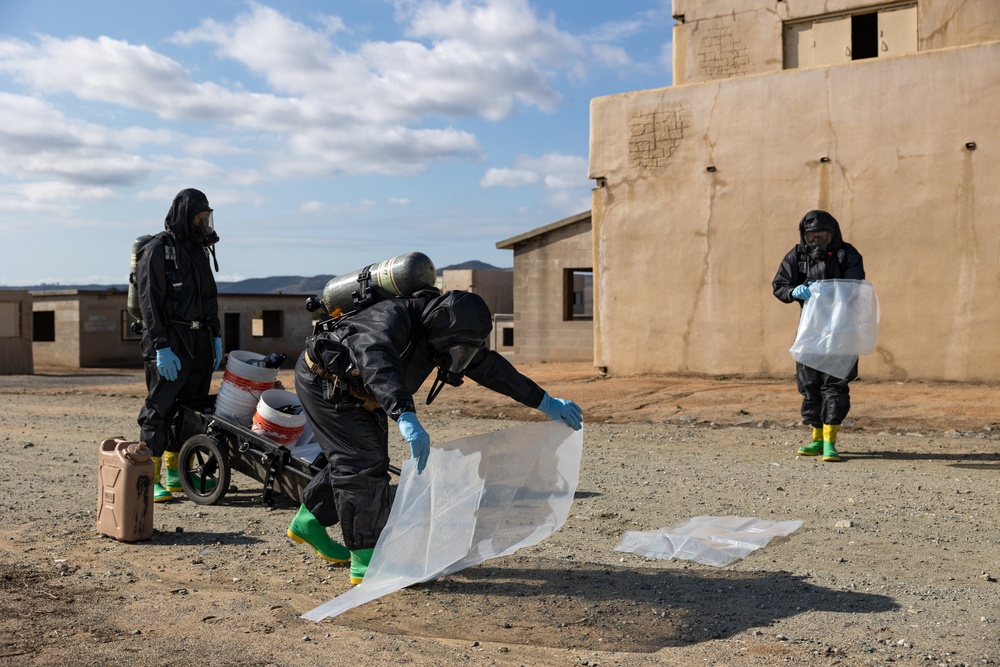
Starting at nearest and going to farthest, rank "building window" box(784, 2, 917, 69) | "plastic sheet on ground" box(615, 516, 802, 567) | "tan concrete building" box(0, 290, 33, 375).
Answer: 1. "plastic sheet on ground" box(615, 516, 802, 567)
2. "building window" box(784, 2, 917, 69)
3. "tan concrete building" box(0, 290, 33, 375)

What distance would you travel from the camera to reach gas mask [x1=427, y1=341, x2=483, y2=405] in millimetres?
4272

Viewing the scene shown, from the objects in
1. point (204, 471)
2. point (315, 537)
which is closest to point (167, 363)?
point (204, 471)

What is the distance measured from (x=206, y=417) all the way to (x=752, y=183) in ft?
34.0

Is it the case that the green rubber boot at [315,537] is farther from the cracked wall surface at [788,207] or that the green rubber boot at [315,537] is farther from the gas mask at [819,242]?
the cracked wall surface at [788,207]

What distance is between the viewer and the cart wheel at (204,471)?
6371 mm

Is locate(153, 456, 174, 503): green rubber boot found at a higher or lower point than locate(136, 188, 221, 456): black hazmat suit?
lower

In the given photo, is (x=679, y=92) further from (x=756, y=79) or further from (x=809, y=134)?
(x=809, y=134)

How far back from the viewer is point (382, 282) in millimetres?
4523

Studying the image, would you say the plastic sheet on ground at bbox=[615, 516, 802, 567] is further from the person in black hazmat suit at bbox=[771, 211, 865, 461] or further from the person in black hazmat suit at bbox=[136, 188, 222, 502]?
the person in black hazmat suit at bbox=[136, 188, 222, 502]

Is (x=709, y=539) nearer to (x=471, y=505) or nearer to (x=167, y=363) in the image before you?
(x=471, y=505)

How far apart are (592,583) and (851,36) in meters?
Answer: 14.4

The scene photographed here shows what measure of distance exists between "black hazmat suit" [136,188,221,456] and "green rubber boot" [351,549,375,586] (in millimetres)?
2535

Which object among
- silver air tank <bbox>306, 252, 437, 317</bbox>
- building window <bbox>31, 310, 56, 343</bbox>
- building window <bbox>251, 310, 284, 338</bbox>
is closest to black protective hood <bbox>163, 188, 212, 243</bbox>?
silver air tank <bbox>306, 252, 437, 317</bbox>

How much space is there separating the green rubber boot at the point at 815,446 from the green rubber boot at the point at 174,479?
16.0ft
